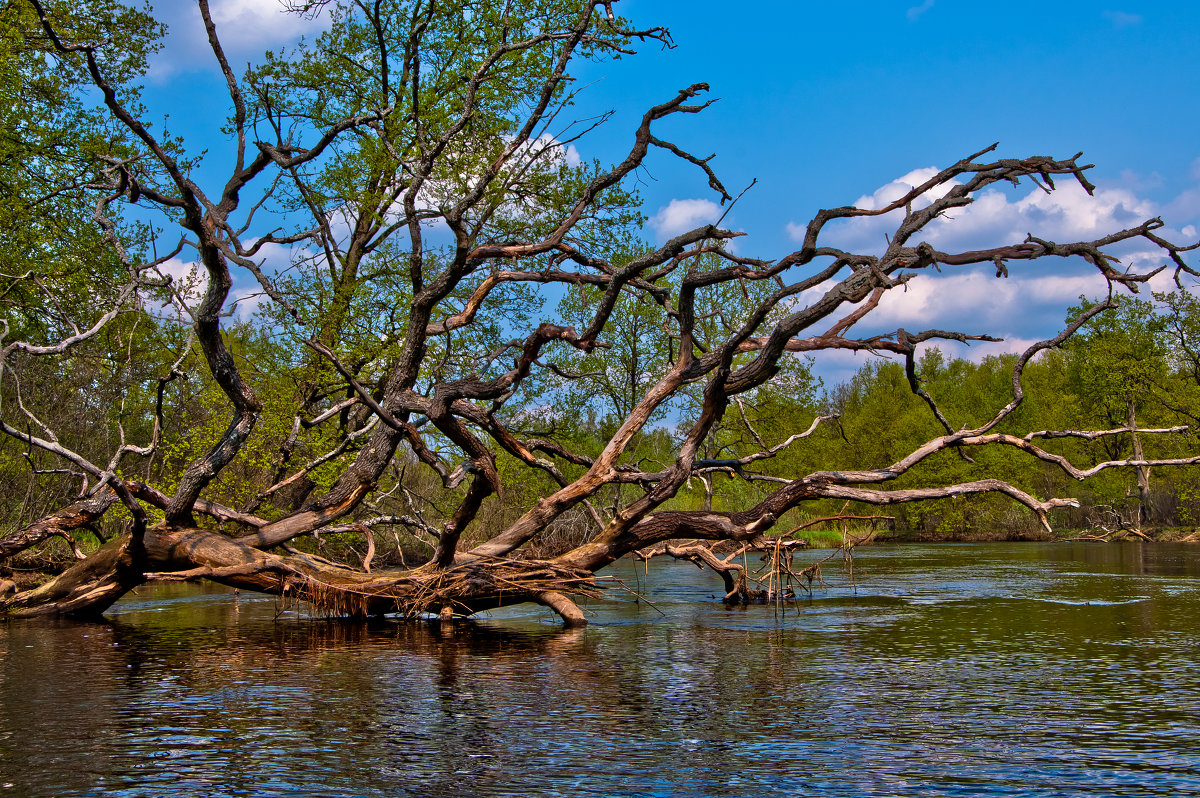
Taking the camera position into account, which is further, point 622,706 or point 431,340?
point 431,340

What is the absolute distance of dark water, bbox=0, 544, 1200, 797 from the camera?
6.44 m

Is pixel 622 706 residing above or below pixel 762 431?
below

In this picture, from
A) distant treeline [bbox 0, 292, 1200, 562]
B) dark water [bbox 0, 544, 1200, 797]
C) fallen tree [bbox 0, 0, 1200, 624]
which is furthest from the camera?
distant treeline [bbox 0, 292, 1200, 562]

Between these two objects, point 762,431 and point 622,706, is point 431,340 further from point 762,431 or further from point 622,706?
point 762,431

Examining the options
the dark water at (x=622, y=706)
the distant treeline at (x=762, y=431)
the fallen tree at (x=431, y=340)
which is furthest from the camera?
the distant treeline at (x=762, y=431)

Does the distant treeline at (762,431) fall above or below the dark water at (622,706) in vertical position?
above

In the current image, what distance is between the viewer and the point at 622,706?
891cm

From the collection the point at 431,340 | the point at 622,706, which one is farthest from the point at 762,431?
the point at 622,706

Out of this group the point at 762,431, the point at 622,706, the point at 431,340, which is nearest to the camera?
the point at 622,706

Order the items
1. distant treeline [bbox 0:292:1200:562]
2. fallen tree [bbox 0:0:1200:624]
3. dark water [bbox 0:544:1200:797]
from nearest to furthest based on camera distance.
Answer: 1. dark water [bbox 0:544:1200:797]
2. fallen tree [bbox 0:0:1200:624]
3. distant treeline [bbox 0:292:1200:562]

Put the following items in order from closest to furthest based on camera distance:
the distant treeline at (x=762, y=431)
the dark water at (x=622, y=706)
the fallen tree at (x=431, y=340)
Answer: the dark water at (x=622, y=706)
the fallen tree at (x=431, y=340)
the distant treeline at (x=762, y=431)

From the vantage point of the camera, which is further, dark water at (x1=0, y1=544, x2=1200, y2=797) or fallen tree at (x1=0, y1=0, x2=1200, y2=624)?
fallen tree at (x1=0, y1=0, x2=1200, y2=624)

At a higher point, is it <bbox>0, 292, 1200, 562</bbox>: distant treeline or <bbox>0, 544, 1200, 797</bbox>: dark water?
<bbox>0, 292, 1200, 562</bbox>: distant treeline

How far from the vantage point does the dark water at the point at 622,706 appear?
6438 mm
